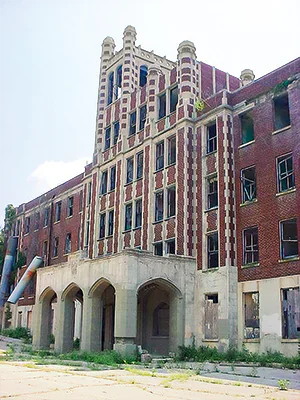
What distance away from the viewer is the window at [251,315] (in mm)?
24578

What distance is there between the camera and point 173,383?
1420 centimetres

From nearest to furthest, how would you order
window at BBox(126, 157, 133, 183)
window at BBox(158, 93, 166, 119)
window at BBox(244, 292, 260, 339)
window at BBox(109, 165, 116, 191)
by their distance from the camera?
window at BBox(244, 292, 260, 339) → window at BBox(158, 93, 166, 119) → window at BBox(126, 157, 133, 183) → window at BBox(109, 165, 116, 191)

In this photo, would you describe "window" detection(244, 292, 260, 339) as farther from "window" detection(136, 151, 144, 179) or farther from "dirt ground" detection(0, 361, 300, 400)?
"window" detection(136, 151, 144, 179)

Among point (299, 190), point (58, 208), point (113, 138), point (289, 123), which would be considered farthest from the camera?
point (58, 208)

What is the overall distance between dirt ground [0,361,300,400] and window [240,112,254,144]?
49.4 feet

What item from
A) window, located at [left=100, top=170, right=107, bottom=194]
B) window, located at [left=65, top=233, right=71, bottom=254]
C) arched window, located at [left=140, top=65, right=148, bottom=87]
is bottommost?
window, located at [left=65, top=233, right=71, bottom=254]

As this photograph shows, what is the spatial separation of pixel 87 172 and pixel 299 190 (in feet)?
72.2

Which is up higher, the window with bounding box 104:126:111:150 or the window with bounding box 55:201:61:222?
the window with bounding box 104:126:111:150

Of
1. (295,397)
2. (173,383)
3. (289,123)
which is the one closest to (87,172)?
(289,123)

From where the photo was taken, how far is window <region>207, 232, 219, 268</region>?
27.1 meters

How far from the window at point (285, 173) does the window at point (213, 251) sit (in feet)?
14.8

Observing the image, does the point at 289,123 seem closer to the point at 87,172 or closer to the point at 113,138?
the point at 113,138

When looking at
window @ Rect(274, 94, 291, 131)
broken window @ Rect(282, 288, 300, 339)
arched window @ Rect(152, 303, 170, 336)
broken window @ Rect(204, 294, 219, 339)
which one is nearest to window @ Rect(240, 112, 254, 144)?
window @ Rect(274, 94, 291, 131)

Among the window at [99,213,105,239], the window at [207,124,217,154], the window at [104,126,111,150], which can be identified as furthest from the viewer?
the window at [104,126,111,150]
